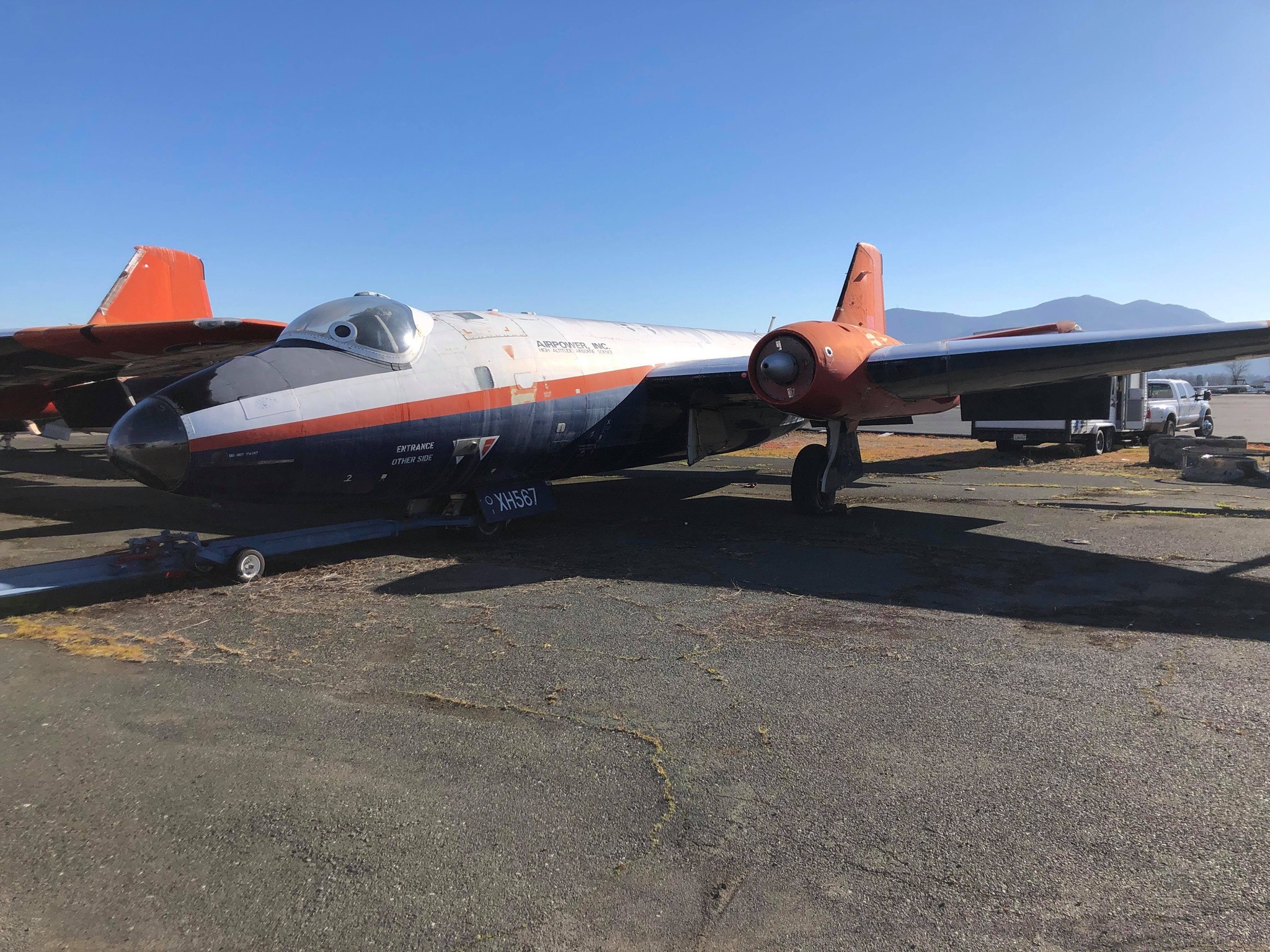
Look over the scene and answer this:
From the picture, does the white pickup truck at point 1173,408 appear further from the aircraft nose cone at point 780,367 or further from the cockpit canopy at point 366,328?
the cockpit canopy at point 366,328

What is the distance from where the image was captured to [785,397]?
31.9 ft

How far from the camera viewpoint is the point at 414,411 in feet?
26.4

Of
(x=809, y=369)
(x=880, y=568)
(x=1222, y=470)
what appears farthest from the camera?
(x=1222, y=470)

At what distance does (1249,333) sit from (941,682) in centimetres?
620

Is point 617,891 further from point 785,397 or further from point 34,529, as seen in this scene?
point 34,529

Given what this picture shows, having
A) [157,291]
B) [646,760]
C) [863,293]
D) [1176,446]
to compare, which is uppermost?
[157,291]

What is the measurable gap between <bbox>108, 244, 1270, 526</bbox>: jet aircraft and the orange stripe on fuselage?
17 mm

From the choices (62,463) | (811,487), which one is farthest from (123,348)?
(62,463)

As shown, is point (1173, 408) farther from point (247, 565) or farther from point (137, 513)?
point (137, 513)

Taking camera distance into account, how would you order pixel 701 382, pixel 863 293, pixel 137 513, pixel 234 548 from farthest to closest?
pixel 863 293
pixel 137 513
pixel 701 382
pixel 234 548

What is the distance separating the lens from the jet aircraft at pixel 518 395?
707 centimetres

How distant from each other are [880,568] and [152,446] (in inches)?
281

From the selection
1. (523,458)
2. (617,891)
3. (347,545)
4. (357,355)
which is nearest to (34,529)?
(347,545)

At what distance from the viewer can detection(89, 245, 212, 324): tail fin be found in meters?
15.9
